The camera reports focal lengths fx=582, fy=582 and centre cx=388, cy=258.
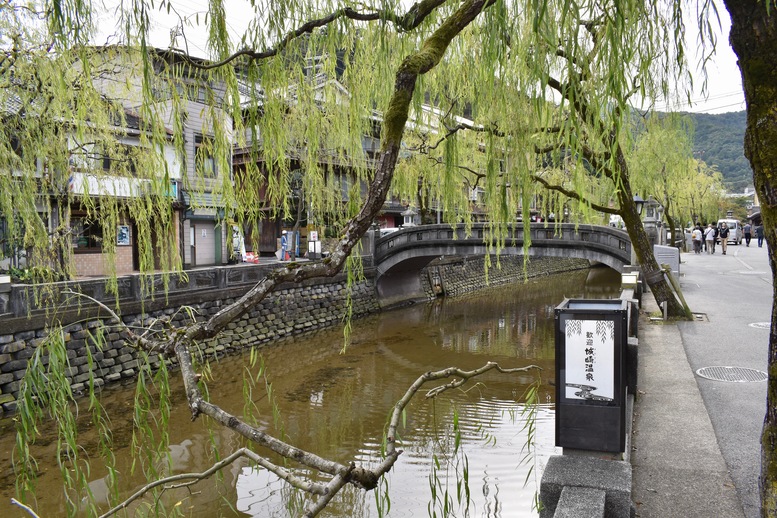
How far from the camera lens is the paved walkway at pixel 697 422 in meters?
3.71

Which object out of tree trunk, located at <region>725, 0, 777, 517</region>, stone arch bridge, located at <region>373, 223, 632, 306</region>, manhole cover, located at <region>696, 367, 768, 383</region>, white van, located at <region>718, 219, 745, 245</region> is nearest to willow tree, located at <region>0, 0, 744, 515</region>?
tree trunk, located at <region>725, 0, 777, 517</region>

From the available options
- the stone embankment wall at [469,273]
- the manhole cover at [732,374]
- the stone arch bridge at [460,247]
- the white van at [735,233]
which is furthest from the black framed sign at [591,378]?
the white van at [735,233]

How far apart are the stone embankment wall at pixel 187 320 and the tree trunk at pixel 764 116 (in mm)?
5275

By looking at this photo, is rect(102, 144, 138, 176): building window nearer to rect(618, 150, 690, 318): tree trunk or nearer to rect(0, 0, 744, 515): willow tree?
rect(0, 0, 744, 515): willow tree

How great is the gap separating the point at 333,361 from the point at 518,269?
20565mm

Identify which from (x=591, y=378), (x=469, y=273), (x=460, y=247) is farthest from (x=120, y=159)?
(x=469, y=273)

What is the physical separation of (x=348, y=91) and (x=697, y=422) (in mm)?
4489

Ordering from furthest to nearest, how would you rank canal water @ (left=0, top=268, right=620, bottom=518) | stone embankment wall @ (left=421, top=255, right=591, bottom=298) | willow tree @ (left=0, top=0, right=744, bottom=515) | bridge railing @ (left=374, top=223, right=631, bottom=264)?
stone embankment wall @ (left=421, top=255, right=591, bottom=298)
bridge railing @ (left=374, top=223, right=631, bottom=264)
canal water @ (left=0, top=268, right=620, bottom=518)
willow tree @ (left=0, top=0, right=744, bottom=515)

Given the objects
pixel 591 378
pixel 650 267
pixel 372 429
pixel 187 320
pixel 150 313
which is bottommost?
pixel 372 429

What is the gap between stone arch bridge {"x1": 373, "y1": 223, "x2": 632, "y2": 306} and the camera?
57.2 ft

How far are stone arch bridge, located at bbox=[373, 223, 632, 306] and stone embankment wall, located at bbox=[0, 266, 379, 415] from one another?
1.20 meters

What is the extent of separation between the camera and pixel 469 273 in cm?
2984

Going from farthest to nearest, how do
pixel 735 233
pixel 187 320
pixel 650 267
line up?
1. pixel 735 233
2. pixel 187 320
3. pixel 650 267

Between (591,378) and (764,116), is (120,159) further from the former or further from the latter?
(764,116)
